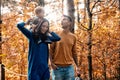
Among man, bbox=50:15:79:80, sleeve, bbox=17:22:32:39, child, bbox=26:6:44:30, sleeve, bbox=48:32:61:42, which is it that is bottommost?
man, bbox=50:15:79:80

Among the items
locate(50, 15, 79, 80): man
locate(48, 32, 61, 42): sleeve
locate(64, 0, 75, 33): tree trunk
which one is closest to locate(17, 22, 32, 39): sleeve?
locate(48, 32, 61, 42): sleeve

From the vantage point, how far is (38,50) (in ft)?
13.7

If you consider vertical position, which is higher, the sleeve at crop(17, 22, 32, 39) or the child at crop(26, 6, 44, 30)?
the child at crop(26, 6, 44, 30)

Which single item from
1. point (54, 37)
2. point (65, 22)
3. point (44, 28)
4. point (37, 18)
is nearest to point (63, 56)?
point (54, 37)

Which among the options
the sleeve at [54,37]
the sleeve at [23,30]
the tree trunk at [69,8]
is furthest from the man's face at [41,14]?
the tree trunk at [69,8]

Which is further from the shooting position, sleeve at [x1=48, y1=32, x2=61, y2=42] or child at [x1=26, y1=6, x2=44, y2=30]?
sleeve at [x1=48, y1=32, x2=61, y2=42]

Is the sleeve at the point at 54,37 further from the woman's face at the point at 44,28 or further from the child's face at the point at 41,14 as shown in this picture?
the child's face at the point at 41,14

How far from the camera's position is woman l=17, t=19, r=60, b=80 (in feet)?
13.6

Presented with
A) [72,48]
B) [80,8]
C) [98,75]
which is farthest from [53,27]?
[72,48]

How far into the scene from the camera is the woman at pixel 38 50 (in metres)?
4.16

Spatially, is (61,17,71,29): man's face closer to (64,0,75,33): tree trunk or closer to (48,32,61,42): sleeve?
(48,32,61,42): sleeve

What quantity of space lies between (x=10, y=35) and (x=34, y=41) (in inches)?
414

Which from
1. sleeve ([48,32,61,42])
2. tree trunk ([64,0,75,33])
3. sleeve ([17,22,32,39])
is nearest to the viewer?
sleeve ([17,22,32,39])

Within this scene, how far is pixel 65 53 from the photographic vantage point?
15.2ft
